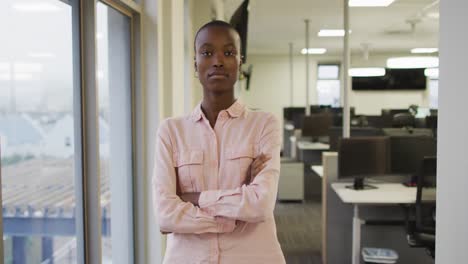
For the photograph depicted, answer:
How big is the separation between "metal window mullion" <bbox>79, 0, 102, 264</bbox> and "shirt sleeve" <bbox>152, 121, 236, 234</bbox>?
0.73 meters

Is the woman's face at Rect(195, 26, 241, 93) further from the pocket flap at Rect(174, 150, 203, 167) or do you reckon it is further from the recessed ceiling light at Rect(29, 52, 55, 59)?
the recessed ceiling light at Rect(29, 52, 55, 59)

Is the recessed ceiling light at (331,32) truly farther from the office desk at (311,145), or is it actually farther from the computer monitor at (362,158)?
the computer monitor at (362,158)

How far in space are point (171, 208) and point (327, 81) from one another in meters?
12.4

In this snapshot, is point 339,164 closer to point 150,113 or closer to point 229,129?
point 150,113

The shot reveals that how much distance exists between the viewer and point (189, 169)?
1.42 meters

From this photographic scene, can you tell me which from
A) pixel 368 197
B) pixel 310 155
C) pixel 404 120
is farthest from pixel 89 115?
pixel 310 155

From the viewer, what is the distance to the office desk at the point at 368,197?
3371 mm

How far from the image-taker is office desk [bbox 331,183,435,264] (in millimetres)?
3371

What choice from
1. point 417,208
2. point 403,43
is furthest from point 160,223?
point 403,43

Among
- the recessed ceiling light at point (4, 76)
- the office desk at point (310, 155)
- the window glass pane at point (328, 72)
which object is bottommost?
the office desk at point (310, 155)

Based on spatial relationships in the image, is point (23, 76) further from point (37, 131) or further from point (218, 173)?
point (218, 173)

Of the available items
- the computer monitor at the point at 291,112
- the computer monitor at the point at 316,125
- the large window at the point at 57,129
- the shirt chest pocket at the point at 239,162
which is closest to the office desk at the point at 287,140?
the computer monitor at the point at 291,112

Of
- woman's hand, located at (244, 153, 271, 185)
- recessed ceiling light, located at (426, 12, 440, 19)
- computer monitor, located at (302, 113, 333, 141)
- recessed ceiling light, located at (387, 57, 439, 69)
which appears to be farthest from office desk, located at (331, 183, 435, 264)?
recessed ceiling light, located at (426, 12, 440, 19)

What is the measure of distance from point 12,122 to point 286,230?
432cm
